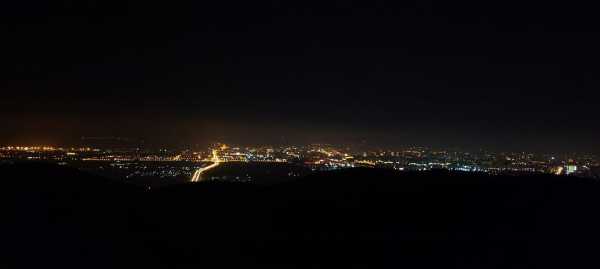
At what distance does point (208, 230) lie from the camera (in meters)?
11.6

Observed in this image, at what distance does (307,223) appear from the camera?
11.7 metres

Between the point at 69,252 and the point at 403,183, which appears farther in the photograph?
the point at 403,183

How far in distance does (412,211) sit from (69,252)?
790 centimetres

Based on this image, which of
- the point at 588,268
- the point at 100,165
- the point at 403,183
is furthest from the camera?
the point at 100,165

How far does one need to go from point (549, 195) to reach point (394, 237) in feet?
17.1

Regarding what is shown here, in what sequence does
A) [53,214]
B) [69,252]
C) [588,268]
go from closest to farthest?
1. [588,268]
2. [69,252]
3. [53,214]

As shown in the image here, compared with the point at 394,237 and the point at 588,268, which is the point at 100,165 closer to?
the point at 394,237

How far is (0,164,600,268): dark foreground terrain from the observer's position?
10000 mm

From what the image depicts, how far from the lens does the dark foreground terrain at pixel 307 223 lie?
394 inches

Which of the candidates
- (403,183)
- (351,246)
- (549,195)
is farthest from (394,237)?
(549,195)

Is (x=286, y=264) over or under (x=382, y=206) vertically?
under

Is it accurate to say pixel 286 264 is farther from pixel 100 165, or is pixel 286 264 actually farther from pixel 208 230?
pixel 100 165

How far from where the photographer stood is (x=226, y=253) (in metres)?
10.3

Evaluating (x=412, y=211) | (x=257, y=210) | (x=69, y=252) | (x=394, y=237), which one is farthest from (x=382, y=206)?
(x=69, y=252)
